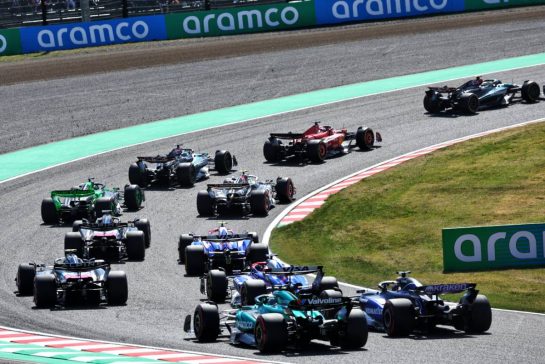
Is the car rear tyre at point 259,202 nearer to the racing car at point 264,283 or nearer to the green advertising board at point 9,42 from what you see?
the racing car at point 264,283

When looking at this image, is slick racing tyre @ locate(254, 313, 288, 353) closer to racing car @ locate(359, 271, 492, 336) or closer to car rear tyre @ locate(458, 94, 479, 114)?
racing car @ locate(359, 271, 492, 336)

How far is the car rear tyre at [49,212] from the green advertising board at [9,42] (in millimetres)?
28138

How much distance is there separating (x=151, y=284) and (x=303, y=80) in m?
27.1

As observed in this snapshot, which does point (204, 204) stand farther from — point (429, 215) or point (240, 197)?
point (429, 215)

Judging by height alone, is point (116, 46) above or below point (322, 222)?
above

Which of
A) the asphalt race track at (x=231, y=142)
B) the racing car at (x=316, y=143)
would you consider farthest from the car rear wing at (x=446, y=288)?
the racing car at (x=316, y=143)

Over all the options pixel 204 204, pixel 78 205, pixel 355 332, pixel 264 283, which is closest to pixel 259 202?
pixel 204 204

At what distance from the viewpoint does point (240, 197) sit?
33.4 metres

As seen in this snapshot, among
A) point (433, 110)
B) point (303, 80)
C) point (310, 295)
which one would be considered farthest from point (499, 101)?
point (310, 295)

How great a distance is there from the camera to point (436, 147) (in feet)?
131

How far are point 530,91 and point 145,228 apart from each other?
20.1 meters

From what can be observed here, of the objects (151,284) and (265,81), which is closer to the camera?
(151,284)

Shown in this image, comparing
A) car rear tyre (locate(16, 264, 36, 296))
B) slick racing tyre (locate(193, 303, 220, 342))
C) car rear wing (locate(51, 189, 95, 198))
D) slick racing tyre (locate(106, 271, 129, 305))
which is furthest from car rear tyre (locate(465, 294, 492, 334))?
car rear wing (locate(51, 189, 95, 198))

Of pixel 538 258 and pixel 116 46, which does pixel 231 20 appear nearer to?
pixel 116 46
